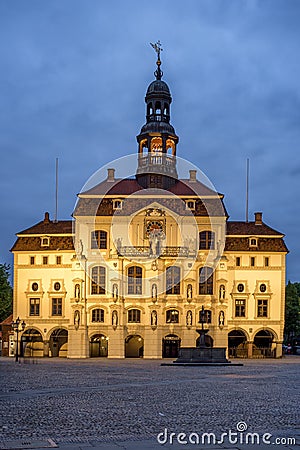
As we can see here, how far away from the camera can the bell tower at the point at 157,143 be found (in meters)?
74.2

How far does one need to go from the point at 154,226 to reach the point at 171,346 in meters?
12.0

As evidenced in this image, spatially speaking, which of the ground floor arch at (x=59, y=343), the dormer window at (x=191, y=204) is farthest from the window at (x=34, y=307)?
the dormer window at (x=191, y=204)

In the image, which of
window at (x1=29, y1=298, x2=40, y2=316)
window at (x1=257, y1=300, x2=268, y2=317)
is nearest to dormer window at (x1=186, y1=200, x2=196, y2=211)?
window at (x1=257, y1=300, x2=268, y2=317)

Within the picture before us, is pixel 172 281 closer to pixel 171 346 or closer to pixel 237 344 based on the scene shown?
pixel 171 346

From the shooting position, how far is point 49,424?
15.9 m

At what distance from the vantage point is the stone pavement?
1345 cm

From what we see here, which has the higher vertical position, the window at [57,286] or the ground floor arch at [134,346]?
the window at [57,286]

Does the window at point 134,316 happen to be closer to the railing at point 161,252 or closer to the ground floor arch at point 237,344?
the railing at point 161,252

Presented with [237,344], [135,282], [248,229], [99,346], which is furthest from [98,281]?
[248,229]

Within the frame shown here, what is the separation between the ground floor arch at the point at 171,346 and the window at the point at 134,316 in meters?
3.40

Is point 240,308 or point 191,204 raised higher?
point 191,204

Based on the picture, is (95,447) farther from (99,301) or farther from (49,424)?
(99,301)

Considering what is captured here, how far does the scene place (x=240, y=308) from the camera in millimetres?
70938

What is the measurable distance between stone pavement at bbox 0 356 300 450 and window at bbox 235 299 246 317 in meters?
40.6
